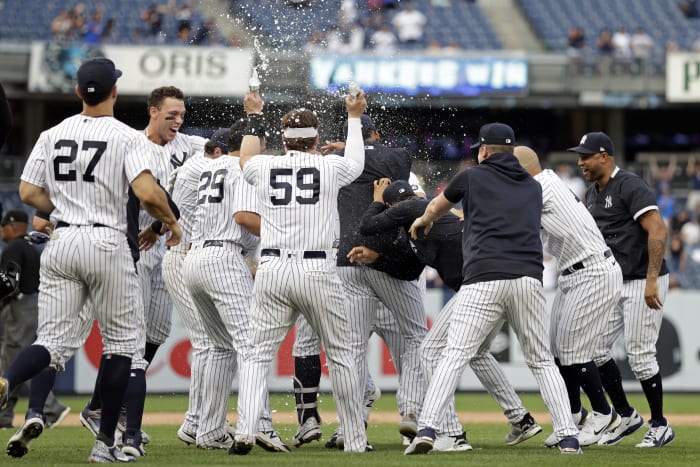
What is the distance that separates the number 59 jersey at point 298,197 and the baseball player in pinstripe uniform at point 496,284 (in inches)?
27.2

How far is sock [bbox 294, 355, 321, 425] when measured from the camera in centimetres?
927

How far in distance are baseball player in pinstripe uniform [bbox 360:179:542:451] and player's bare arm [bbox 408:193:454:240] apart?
38 centimetres

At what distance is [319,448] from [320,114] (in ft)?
13.8

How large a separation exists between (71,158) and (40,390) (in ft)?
7.34

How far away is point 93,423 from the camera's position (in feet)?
30.0

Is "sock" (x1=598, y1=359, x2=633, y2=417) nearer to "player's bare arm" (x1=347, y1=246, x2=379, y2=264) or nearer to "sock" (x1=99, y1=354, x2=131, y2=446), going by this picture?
"player's bare arm" (x1=347, y1=246, x2=379, y2=264)

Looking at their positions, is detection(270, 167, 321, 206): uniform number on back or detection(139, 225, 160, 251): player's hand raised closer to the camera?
detection(270, 167, 321, 206): uniform number on back

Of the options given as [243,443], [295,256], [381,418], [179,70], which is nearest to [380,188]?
[295,256]

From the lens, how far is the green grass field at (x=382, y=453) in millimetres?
7598

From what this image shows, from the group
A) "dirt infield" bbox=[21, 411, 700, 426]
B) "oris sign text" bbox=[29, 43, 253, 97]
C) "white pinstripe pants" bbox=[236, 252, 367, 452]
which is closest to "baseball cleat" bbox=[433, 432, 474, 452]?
"white pinstripe pants" bbox=[236, 252, 367, 452]

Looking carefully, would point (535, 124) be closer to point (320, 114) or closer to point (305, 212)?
point (320, 114)

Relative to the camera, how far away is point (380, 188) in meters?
9.14

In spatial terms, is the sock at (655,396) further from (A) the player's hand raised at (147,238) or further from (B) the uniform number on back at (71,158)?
(B) the uniform number on back at (71,158)

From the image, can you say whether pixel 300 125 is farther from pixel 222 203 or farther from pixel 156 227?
pixel 156 227
